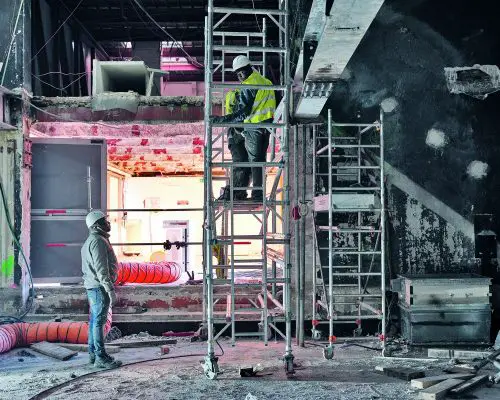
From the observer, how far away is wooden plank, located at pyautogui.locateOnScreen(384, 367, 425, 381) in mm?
6438

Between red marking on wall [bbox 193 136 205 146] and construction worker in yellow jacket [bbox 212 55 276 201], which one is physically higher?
red marking on wall [bbox 193 136 205 146]

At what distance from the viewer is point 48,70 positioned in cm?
1094

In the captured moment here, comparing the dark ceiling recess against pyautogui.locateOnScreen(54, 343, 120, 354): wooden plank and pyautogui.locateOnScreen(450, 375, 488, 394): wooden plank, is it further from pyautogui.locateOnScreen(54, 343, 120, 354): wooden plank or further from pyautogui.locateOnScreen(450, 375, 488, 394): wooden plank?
pyautogui.locateOnScreen(450, 375, 488, 394): wooden plank

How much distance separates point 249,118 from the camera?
7.37 metres

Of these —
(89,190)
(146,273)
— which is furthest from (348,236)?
(89,190)

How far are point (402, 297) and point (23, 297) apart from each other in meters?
6.47

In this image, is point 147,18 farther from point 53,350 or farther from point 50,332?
point 53,350

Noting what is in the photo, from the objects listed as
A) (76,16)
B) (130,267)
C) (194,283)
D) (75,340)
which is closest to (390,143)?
(194,283)

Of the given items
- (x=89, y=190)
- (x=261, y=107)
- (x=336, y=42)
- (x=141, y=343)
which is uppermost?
(x=336, y=42)

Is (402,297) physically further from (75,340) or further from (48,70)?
(48,70)

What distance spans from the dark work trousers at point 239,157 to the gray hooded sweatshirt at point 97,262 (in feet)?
6.46

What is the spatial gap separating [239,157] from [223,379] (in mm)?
3286

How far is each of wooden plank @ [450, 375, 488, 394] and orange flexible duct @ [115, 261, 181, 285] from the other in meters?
6.54

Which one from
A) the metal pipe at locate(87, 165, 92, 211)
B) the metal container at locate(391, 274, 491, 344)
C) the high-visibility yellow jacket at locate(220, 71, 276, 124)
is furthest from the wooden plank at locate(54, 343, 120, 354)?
the metal container at locate(391, 274, 491, 344)
